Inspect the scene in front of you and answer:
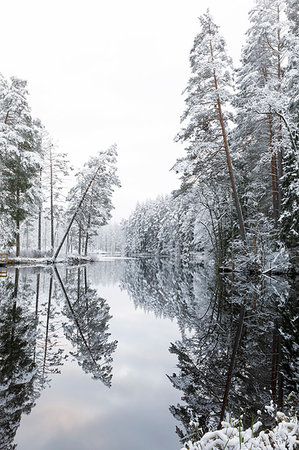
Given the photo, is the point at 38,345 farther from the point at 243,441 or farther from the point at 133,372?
the point at 243,441

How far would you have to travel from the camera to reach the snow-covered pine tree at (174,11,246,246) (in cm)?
1463

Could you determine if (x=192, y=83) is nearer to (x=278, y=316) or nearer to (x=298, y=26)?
(x=298, y=26)

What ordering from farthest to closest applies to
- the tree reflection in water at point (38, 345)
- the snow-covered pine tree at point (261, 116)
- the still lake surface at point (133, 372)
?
the snow-covered pine tree at point (261, 116)
the tree reflection in water at point (38, 345)
the still lake surface at point (133, 372)

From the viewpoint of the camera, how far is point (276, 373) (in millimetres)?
4141

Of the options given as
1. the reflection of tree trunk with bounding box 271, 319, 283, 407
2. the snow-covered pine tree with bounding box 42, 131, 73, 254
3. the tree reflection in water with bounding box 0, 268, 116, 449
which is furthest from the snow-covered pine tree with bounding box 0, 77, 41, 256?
the reflection of tree trunk with bounding box 271, 319, 283, 407

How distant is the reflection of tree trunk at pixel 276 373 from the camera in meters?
3.45

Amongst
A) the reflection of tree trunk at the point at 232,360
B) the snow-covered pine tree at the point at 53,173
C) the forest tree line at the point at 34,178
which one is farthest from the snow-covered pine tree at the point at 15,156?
the reflection of tree trunk at the point at 232,360

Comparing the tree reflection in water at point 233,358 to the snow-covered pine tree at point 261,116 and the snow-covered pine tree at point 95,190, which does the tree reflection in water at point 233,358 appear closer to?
the snow-covered pine tree at point 261,116

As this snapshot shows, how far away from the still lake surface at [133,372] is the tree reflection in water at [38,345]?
18mm

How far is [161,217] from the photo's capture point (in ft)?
249

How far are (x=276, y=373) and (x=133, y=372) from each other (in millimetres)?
2006

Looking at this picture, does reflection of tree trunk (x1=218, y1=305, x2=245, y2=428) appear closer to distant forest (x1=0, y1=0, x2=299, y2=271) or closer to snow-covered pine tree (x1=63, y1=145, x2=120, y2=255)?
distant forest (x1=0, y1=0, x2=299, y2=271)

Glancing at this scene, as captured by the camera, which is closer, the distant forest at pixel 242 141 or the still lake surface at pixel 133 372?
the still lake surface at pixel 133 372

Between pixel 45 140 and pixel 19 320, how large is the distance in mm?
28636
